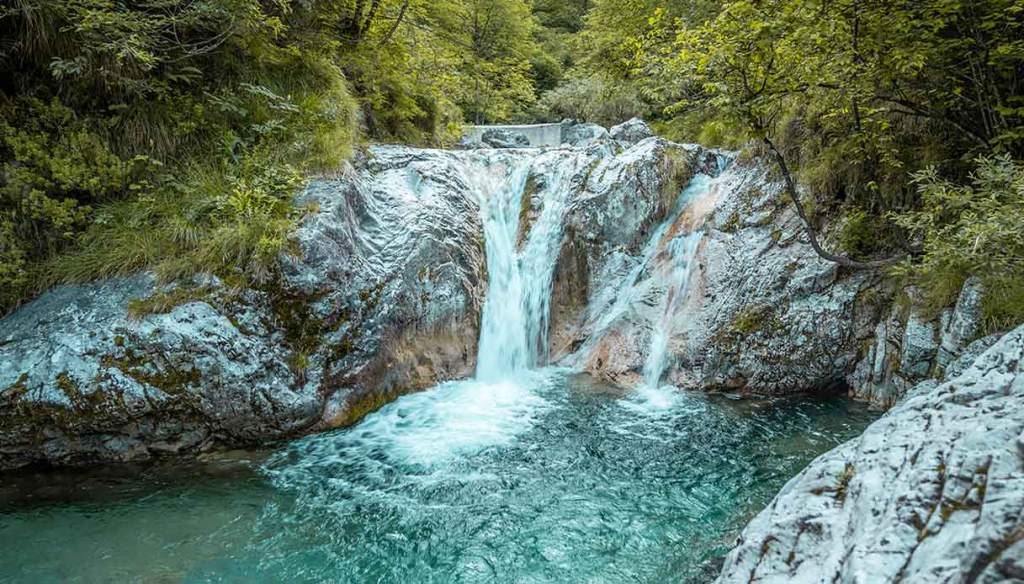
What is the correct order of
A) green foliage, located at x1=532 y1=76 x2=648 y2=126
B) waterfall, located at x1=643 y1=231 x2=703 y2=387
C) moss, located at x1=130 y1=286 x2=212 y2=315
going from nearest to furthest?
moss, located at x1=130 y1=286 x2=212 y2=315, waterfall, located at x1=643 y1=231 x2=703 y2=387, green foliage, located at x1=532 y1=76 x2=648 y2=126

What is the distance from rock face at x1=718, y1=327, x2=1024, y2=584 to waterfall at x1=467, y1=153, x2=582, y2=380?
5.34m

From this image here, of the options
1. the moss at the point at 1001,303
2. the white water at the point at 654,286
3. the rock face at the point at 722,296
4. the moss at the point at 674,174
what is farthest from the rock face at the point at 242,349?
the moss at the point at 1001,303

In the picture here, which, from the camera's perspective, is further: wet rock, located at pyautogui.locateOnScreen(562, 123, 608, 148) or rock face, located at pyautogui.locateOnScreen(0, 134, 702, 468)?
wet rock, located at pyautogui.locateOnScreen(562, 123, 608, 148)

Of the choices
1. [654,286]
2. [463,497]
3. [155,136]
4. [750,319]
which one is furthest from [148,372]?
[750,319]

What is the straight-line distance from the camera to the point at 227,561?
3742 mm

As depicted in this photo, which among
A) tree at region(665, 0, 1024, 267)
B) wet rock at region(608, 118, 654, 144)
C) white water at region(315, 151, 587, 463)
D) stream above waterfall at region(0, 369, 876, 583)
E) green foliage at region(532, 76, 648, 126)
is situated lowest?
stream above waterfall at region(0, 369, 876, 583)

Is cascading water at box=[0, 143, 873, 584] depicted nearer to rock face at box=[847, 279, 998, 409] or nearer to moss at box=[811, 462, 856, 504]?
rock face at box=[847, 279, 998, 409]

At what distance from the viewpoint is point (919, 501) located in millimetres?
1980

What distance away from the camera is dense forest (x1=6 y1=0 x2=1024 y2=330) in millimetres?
4754

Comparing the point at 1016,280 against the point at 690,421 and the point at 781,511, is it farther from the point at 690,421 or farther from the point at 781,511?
the point at 781,511

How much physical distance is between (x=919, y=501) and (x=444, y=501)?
3.43 metres

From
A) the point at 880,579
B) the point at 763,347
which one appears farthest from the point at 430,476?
the point at 763,347

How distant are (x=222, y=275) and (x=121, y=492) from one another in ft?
7.22

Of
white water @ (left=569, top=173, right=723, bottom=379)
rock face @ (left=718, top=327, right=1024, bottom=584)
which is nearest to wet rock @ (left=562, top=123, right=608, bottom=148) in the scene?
white water @ (left=569, top=173, right=723, bottom=379)
